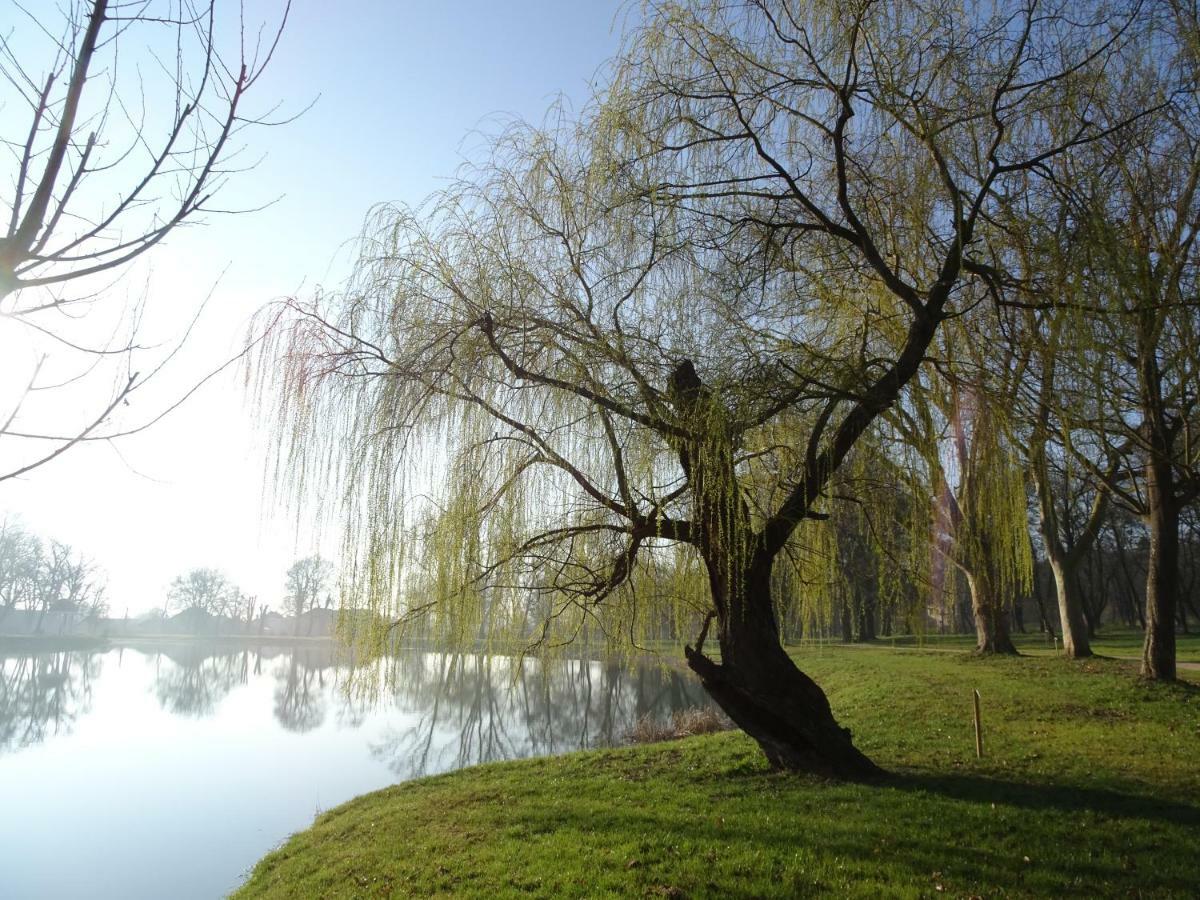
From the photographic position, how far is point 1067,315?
409cm

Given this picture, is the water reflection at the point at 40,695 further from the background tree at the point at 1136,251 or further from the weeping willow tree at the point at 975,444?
the background tree at the point at 1136,251

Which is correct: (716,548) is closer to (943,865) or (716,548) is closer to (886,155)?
(943,865)

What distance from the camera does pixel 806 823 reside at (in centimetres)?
492

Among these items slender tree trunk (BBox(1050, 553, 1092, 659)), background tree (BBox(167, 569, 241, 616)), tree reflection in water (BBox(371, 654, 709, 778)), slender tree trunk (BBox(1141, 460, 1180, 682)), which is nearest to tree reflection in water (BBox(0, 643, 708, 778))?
tree reflection in water (BBox(371, 654, 709, 778))

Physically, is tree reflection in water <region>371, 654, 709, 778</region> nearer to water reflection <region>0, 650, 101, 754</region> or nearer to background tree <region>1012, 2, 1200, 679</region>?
background tree <region>1012, 2, 1200, 679</region>

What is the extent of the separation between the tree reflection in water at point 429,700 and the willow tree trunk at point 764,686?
144 cm

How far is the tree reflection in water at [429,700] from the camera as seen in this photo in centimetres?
583

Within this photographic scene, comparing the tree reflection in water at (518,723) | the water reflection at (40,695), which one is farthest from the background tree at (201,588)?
the tree reflection in water at (518,723)

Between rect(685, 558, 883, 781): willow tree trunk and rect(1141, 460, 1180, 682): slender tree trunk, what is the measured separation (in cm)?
800

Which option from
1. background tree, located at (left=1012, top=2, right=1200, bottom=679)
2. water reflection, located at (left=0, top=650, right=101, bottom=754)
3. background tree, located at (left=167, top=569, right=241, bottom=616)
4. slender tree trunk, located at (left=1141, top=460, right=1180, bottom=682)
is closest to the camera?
background tree, located at (left=1012, top=2, right=1200, bottom=679)

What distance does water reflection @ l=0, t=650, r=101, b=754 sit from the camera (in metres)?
19.1

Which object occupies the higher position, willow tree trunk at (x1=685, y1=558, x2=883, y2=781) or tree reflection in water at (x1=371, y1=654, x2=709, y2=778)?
willow tree trunk at (x1=685, y1=558, x2=883, y2=781)

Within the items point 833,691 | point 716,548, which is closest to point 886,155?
point 716,548

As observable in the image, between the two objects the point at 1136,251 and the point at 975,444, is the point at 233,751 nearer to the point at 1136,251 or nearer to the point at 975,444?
the point at 975,444
